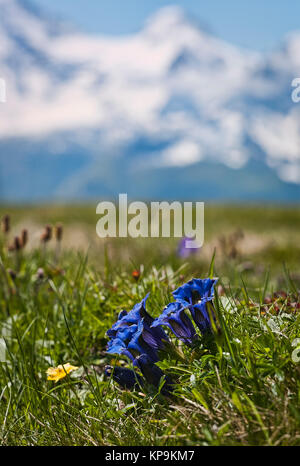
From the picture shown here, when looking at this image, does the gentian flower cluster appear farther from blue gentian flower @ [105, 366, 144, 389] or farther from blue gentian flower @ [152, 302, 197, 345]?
blue gentian flower @ [105, 366, 144, 389]

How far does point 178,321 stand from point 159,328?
0.13 m

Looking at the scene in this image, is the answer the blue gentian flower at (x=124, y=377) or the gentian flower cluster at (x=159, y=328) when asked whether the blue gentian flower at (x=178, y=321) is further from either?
the blue gentian flower at (x=124, y=377)

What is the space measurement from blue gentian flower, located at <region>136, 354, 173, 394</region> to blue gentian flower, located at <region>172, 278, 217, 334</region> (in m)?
0.30

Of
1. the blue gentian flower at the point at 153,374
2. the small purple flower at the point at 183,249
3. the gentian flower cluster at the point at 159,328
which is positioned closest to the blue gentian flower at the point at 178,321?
the gentian flower cluster at the point at 159,328

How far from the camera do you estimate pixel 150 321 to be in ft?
8.35

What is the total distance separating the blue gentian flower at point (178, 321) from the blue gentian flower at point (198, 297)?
0.16 ft

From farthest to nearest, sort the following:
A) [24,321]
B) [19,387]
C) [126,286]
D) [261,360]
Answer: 1. [24,321]
2. [126,286]
3. [19,387]
4. [261,360]

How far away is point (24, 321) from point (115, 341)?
2041mm

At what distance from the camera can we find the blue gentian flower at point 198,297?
244 cm

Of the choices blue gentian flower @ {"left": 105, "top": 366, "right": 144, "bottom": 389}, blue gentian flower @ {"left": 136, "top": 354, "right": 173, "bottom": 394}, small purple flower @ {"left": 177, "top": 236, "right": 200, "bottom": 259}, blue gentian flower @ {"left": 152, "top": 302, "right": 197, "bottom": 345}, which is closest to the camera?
blue gentian flower @ {"left": 152, "top": 302, "right": 197, "bottom": 345}

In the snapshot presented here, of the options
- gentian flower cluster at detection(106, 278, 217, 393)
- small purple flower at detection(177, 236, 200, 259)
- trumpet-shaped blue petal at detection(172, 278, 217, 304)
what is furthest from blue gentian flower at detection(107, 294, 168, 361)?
small purple flower at detection(177, 236, 200, 259)

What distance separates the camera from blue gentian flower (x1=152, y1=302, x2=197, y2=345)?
241 centimetres
